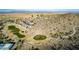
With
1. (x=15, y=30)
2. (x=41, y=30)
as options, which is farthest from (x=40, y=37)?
(x=15, y=30)

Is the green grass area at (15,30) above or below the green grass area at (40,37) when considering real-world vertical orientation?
above

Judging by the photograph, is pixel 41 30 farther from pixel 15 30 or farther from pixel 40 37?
pixel 15 30

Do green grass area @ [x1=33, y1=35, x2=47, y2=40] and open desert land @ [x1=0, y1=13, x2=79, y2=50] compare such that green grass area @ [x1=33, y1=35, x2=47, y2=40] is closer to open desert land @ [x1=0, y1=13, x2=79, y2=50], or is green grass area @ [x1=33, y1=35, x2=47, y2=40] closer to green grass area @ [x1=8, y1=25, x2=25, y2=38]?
open desert land @ [x1=0, y1=13, x2=79, y2=50]

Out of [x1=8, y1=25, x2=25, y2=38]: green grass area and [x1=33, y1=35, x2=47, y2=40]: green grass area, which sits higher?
[x1=8, y1=25, x2=25, y2=38]: green grass area

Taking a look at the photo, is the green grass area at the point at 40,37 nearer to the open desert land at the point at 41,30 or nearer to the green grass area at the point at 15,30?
the open desert land at the point at 41,30

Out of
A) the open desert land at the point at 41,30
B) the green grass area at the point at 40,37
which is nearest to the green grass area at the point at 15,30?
the open desert land at the point at 41,30

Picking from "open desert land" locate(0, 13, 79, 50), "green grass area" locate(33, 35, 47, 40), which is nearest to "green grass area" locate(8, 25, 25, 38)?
"open desert land" locate(0, 13, 79, 50)
